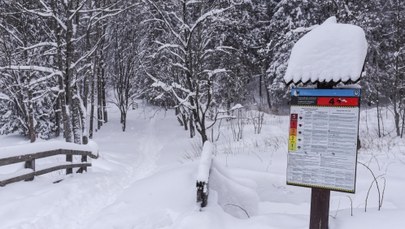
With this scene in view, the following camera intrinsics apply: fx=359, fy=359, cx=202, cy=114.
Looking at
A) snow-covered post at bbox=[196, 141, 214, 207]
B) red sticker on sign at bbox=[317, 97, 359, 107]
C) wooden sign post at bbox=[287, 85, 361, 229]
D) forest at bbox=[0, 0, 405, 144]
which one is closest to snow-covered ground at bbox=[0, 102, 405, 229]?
snow-covered post at bbox=[196, 141, 214, 207]

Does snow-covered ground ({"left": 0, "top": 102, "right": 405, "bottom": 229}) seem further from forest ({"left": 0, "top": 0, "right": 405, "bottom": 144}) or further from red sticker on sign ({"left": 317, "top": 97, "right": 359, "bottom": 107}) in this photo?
forest ({"left": 0, "top": 0, "right": 405, "bottom": 144})

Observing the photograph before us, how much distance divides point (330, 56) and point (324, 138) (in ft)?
2.67

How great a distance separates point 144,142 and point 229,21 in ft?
41.6

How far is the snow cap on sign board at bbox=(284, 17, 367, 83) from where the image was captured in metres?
3.39

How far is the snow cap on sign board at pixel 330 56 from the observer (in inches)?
134

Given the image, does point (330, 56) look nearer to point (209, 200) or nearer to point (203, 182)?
point (203, 182)

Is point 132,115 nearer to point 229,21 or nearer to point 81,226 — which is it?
point 229,21

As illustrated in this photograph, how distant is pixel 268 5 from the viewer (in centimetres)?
3669

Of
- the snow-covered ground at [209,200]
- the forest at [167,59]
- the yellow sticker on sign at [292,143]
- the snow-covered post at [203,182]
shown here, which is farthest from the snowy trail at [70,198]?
the yellow sticker on sign at [292,143]

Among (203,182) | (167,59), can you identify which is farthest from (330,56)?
(167,59)

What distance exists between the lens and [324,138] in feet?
11.3

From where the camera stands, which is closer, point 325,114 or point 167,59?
point 325,114

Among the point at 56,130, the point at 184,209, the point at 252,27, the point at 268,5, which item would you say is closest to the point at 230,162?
the point at 184,209

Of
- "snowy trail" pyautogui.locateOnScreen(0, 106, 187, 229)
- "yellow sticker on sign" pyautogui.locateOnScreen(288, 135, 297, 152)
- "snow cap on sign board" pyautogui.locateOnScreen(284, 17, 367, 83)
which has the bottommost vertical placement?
"snowy trail" pyautogui.locateOnScreen(0, 106, 187, 229)
